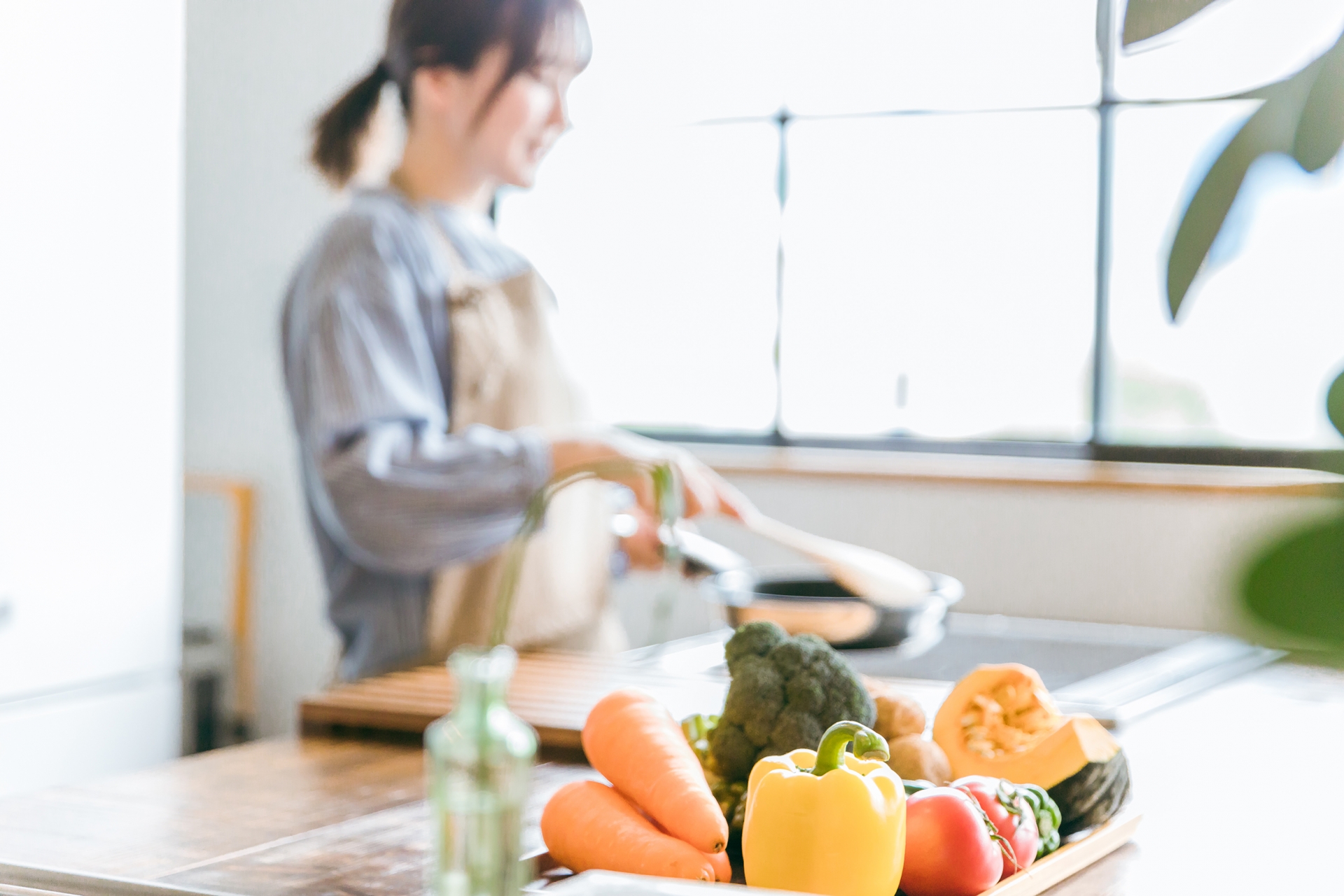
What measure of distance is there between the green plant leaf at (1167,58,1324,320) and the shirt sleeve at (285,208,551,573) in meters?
1.88

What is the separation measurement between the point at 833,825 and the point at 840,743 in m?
0.04

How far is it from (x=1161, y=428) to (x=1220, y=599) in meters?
2.67

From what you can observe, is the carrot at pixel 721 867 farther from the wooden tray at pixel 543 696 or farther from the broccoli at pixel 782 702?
the wooden tray at pixel 543 696

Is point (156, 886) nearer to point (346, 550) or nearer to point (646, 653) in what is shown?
point (646, 653)

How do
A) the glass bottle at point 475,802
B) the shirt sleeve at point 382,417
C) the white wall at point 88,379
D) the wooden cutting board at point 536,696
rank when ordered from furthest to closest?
the shirt sleeve at point 382,417 < the white wall at point 88,379 < the wooden cutting board at point 536,696 < the glass bottle at point 475,802

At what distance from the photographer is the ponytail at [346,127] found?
7.79ft

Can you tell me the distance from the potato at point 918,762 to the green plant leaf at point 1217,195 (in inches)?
28.6

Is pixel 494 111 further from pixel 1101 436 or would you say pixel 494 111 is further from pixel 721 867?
pixel 721 867

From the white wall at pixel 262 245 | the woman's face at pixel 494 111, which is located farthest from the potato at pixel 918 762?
the white wall at pixel 262 245

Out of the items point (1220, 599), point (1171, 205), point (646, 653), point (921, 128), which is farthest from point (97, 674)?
point (1220, 599)

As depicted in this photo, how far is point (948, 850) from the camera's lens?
775 millimetres

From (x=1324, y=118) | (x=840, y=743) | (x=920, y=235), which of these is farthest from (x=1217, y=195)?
(x=920, y=235)

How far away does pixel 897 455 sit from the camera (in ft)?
9.38

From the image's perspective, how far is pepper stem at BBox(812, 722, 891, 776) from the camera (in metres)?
0.73
